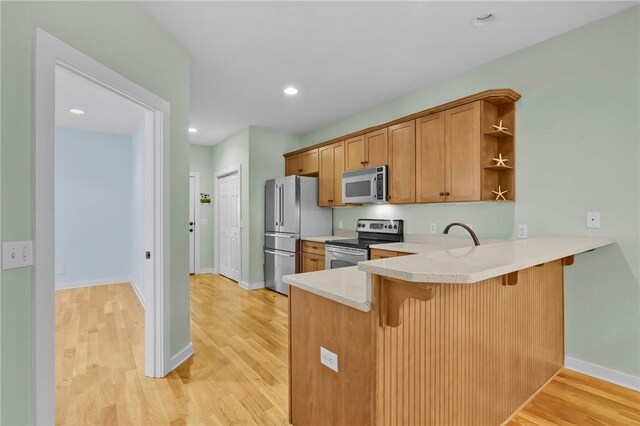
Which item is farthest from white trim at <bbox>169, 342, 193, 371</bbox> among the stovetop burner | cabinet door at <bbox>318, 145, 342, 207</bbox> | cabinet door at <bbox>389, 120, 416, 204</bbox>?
cabinet door at <bbox>318, 145, 342, 207</bbox>

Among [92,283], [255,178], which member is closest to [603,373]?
[255,178]

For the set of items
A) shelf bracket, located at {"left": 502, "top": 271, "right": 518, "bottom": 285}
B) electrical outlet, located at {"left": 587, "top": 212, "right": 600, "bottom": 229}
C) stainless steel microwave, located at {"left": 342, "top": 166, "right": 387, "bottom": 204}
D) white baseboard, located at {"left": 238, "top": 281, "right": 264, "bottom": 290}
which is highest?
stainless steel microwave, located at {"left": 342, "top": 166, "right": 387, "bottom": 204}

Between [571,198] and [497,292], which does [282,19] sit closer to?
[497,292]

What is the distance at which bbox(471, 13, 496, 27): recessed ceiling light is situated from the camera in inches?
91.0

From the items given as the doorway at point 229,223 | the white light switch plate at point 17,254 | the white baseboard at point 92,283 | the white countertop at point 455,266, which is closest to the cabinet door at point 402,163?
the white countertop at point 455,266

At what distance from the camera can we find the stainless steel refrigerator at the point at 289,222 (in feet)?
15.5

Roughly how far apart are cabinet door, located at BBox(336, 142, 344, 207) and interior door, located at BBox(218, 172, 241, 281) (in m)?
1.95

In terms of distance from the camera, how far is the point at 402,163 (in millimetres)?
3561

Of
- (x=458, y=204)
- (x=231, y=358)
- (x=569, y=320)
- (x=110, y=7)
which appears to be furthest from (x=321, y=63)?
(x=569, y=320)

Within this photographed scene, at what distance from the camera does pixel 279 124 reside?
201 inches

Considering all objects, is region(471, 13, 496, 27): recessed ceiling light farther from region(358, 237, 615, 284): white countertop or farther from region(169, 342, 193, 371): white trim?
region(169, 342, 193, 371): white trim

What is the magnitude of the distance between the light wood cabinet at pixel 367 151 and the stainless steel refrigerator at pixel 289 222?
0.86m

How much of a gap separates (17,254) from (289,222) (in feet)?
11.6

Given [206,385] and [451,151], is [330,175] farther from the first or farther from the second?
[206,385]
